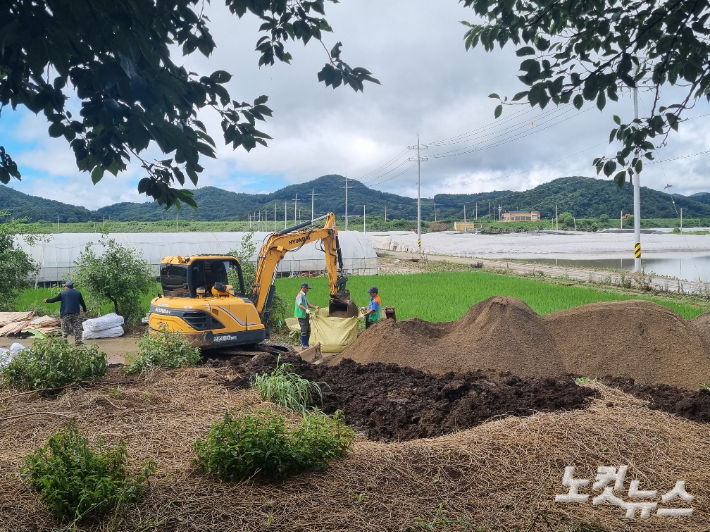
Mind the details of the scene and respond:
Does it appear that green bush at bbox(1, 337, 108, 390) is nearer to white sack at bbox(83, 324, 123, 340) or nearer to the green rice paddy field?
white sack at bbox(83, 324, 123, 340)

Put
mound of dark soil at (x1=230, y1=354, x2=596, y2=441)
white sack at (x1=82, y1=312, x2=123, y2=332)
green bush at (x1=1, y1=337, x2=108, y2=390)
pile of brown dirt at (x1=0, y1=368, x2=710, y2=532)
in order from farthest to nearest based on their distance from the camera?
1. white sack at (x1=82, y1=312, x2=123, y2=332)
2. green bush at (x1=1, y1=337, x2=108, y2=390)
3. mound of dark soil at (x1=230, y1=354, x2=596, y2=441)
4. pile of brown dirt at (x1=0, y1=368, x2=710, y2=532)

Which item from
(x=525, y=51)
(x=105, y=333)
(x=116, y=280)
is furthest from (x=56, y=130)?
(x=116, y=280)

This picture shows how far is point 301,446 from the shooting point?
438 cm

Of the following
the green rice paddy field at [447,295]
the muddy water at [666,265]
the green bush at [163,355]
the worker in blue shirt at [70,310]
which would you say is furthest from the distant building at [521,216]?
the green bush at [163,355]

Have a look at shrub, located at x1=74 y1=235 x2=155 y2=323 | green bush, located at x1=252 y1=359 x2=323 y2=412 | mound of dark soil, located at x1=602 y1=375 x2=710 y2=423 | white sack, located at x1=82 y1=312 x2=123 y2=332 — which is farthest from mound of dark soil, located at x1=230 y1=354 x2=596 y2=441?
shrub, located at x1=74 y1=235 x2=155 y2=323

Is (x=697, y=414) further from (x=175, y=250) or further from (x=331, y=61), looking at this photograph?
(x=175, y=250)

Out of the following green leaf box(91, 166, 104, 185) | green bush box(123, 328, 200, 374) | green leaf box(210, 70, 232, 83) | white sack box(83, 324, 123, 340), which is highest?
green leaf box(210, 70, 232, 83)

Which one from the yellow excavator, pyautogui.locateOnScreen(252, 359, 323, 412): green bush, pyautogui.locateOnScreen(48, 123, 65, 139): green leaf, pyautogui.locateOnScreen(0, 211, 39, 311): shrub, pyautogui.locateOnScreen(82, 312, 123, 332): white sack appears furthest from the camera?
pyautogui.locateOnScreen(0, 211, 39, 311): shrub

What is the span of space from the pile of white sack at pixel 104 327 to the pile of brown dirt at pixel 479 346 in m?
7.29

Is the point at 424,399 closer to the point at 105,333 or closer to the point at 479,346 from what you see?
the point at 479,346

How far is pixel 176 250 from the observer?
1221 inches

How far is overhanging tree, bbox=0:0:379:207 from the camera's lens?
8.28 ft

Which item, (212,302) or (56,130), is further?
(212,302)

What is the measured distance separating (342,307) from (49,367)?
26.4 ft
